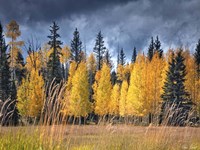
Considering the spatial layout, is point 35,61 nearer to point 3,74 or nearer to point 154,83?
point 3,74

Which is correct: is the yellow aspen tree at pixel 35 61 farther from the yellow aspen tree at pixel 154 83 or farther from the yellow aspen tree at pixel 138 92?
the yellow aspen tree at pixel 154 83

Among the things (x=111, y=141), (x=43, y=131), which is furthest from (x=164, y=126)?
(x=43, y=131)

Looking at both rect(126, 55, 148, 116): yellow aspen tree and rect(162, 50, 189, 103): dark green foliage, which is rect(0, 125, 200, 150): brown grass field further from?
rect(162, 50, 189, 103): dark green foliage

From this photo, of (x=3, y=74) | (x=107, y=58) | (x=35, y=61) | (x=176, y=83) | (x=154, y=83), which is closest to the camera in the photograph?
(x=3, y=74)

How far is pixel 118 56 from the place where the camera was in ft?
295

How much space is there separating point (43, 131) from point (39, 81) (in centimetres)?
3289

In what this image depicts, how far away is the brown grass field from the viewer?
5.38 meters

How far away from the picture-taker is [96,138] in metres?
8.11

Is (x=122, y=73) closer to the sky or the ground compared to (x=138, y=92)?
closer to the sky

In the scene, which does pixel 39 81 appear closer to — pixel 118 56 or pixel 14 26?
pixel 14 26

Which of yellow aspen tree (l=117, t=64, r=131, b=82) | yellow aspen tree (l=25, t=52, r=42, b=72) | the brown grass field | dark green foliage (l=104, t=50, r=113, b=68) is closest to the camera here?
the brown grass field

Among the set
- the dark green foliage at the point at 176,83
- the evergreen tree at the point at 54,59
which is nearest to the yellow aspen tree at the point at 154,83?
the dark green foliage at the point at 176,83

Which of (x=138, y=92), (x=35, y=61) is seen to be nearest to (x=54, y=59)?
(x=35, y=61)

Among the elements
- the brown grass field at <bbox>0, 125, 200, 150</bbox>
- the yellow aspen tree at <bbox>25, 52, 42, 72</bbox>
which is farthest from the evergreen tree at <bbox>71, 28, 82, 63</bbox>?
the brown grass field at <bbox>0, 125, 200, 150</bbox>
